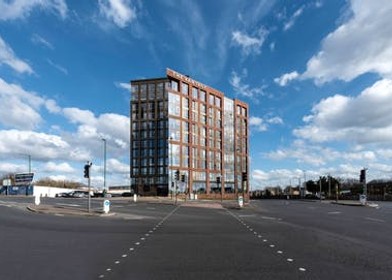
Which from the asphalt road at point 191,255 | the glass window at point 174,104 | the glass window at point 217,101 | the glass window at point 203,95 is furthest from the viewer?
the glass window at point 217,101

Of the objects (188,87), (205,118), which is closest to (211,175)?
(205,118)

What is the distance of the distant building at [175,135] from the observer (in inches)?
4921

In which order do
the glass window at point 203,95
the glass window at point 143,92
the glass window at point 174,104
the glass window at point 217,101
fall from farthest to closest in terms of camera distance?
the glass window at point 217,101 → the glass window at point 203,95 → the glass window at point 143,92 → the glass window at point 174,104

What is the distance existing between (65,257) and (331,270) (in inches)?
271

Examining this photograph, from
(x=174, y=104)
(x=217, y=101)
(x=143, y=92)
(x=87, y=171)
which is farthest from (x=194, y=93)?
(x=87, y=171)

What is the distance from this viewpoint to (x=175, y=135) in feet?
411

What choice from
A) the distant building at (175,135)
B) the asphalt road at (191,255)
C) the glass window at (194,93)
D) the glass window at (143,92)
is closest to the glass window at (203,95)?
the distant building at (175,135)

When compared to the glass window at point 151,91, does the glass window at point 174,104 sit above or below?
below

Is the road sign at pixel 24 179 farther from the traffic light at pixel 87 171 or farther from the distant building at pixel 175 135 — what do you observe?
the traffic light at pixel 87 171

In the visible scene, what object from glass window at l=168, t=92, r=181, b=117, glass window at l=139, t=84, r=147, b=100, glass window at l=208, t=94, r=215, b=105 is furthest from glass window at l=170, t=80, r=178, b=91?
glass window at l=208, t=94, r=215, b=105

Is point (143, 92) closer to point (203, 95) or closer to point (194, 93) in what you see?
point (194, 93)

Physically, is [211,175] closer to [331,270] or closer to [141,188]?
[141,188]

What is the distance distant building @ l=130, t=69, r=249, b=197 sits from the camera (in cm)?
12500

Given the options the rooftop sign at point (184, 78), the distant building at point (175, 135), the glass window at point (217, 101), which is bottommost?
the distant building at point (175, 135)
